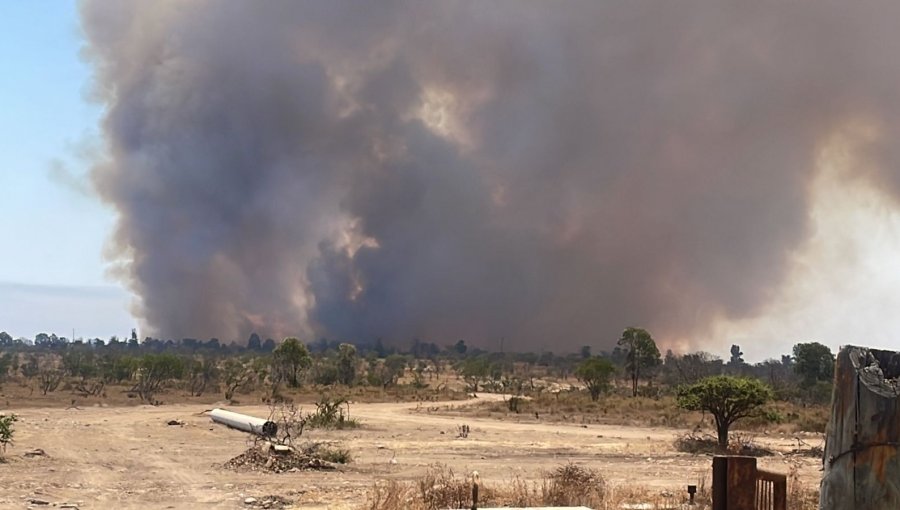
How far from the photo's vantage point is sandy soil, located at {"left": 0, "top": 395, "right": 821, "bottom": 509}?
17016 mm

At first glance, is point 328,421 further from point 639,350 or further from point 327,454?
point 639,350

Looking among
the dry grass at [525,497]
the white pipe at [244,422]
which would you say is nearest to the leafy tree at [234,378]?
the white pipe at [244,422]

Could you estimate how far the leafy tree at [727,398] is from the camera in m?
30.8

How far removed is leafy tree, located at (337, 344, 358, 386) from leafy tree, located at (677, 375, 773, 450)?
5002 cm

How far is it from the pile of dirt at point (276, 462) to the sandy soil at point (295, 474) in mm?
532

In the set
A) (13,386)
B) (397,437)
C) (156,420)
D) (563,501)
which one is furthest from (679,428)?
(13,386)

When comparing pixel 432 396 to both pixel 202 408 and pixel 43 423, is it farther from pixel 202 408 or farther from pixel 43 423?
pixel 43 423

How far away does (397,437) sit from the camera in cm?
3122

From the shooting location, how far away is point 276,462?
20.8 metres

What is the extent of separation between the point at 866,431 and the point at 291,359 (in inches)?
2788

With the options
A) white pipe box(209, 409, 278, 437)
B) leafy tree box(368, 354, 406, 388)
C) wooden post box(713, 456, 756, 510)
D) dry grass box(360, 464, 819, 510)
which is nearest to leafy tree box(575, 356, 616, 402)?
leafy tree box(368, 354, 406, 388)

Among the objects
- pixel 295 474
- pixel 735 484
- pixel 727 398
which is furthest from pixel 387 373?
pixel 735 484

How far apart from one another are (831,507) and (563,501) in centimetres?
997

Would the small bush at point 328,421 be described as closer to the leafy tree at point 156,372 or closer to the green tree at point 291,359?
the leafy tree at point 156,372
